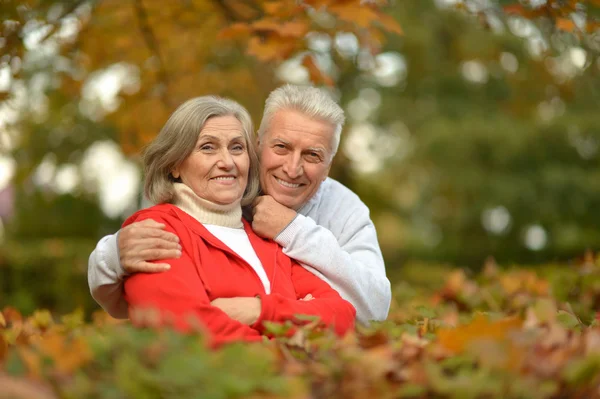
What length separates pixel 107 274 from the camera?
284 cm

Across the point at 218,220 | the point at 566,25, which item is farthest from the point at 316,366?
the point at 566,25

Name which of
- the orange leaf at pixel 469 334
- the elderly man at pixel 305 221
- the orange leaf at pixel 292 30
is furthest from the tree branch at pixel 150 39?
the orange leaf at pixel 469 334

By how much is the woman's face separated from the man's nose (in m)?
0.27

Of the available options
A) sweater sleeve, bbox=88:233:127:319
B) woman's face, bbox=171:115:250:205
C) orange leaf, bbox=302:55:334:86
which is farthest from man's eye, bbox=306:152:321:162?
orange leaf, bbox=302:55:334:86

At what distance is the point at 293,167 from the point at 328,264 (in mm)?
488

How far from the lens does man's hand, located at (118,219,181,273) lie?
2.64 meters

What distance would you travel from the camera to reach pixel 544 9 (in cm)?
417

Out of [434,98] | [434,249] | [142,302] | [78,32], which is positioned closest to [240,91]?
[78,32]

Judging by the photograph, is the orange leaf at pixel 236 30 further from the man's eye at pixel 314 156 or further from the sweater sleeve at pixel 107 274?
the sweater sleeve at pixel 107 274

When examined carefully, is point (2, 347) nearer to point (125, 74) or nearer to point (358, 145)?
point (125, 74)

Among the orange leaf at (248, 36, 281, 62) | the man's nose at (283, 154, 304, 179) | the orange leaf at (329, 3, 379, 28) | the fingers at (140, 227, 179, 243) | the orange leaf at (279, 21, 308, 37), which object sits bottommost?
the fingers at (140, 227, 179, 243)

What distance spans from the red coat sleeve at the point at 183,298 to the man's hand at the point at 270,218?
1.51ft

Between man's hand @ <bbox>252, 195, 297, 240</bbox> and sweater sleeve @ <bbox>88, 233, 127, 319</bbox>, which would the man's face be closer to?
man's hand @ <bbox>252, 195, 297, 240</bbox>

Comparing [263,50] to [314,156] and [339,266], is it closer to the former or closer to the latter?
[314,156]
